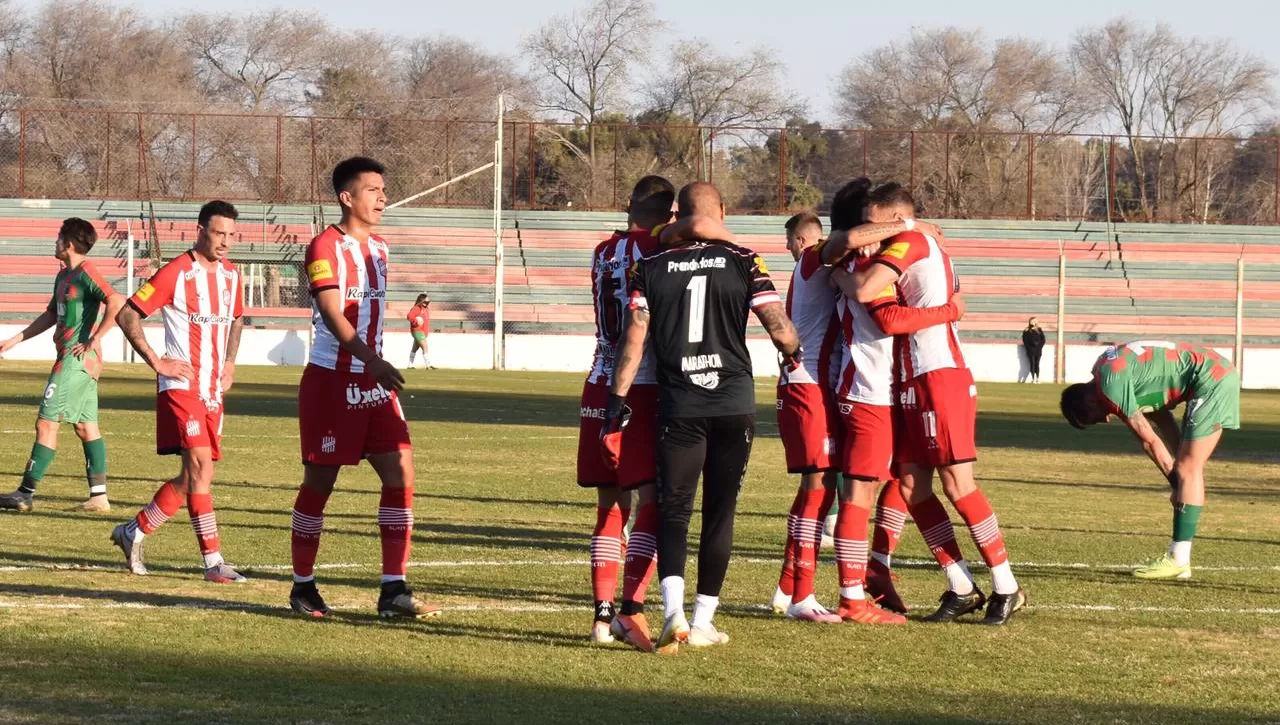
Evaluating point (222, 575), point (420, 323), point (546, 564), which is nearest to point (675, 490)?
point (546, 564)

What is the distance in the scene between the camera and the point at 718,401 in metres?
7.12

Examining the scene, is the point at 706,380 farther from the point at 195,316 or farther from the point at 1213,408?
the point at 1213,408

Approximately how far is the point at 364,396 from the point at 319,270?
2.03ft

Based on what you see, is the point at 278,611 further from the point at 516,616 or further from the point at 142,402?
the point at 142,402

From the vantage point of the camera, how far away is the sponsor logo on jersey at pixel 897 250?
7.71m

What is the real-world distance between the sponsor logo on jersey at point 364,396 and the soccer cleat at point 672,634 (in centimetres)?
176

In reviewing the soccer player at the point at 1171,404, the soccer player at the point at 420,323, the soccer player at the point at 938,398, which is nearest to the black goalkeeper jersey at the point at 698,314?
the soccer player at the point at 938,398

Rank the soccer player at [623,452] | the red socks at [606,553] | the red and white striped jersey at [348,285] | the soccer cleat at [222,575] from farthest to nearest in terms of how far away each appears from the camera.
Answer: the soccer cleat at [222,575]
the red and white striped jersey at [348,285]
the red socks at [606,553]
the soccer player at [623,452]

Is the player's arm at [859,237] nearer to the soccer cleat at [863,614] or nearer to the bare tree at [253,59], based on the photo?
the soccer cleat at [863,614]

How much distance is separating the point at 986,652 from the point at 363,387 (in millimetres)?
3051

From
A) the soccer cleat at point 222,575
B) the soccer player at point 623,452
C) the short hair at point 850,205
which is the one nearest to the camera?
the soccer player at point 623,452

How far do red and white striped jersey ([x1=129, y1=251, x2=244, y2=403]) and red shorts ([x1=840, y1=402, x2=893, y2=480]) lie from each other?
12.2 feet

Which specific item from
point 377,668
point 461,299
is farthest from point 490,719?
point 461,299

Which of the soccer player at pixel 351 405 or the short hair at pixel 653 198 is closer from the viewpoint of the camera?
the short hair at pixel 653 198
